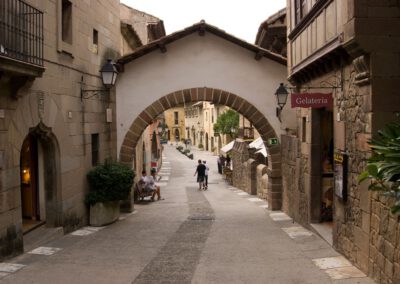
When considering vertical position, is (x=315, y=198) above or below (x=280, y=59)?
below

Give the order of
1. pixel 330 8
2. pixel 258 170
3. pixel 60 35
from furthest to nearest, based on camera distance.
Answer: pixel 258 170, pixel 60 35, pixel 330 8

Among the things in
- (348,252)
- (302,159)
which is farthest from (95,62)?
(348,252)

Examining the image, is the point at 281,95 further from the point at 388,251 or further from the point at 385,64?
the point at 388,251

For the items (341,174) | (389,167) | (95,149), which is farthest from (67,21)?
(389,167)

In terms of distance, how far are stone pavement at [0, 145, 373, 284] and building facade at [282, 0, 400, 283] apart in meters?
0.50

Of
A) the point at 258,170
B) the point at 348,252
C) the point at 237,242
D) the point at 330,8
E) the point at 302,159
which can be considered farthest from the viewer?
the point at 258,170

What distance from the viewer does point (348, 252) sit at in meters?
7.34

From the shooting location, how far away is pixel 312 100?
839 cm

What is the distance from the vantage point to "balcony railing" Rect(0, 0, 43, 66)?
7.22 m

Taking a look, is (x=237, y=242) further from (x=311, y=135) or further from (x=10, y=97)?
(x=10, y=97)

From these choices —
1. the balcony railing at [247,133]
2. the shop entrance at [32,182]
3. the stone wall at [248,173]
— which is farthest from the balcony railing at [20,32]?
the balcony railing at [247,133]

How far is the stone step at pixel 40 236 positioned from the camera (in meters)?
8.55

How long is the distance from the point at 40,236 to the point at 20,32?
146 inches

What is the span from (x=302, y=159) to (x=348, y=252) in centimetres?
363
